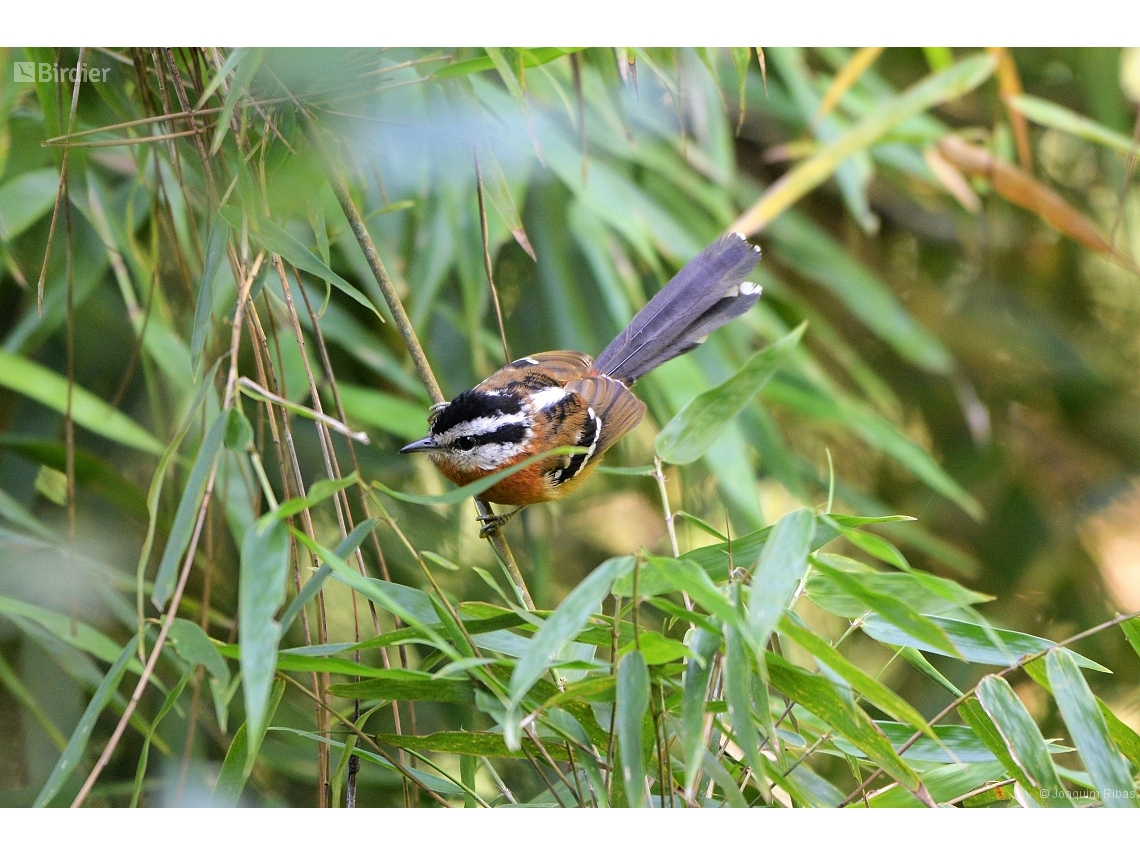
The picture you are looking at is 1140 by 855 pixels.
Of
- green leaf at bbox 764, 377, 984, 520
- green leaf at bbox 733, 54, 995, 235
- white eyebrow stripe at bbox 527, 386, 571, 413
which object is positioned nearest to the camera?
white eyebrow stripe at bbox 527, 386, 571, 413

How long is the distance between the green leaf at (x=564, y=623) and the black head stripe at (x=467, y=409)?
22.2 inches

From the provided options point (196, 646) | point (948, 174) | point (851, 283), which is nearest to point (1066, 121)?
point (948, 174)

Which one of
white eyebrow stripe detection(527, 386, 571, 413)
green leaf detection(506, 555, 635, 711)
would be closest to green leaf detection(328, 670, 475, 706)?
green leaf detection(506, 555, 635, 711)

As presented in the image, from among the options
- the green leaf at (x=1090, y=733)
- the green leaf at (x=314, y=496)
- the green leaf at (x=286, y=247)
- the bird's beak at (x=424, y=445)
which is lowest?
the green leaf at (x=1090, y=733)

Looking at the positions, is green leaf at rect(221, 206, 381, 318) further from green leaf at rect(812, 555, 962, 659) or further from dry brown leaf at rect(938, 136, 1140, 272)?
dry brown leaf at rect(938, 136, 1140, 272)

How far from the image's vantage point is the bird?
50.4 inches

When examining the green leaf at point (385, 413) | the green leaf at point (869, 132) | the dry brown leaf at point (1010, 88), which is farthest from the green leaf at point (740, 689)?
the dry brown leaf at point (1010, 88)

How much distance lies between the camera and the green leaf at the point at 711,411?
0.79m

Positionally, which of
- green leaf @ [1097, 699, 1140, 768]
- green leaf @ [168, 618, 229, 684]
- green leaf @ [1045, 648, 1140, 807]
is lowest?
green leaf @ [1097, 699, 1140, 768]

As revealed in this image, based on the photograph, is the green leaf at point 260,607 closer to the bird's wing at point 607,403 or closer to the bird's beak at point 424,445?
the bird's beak at point 424,445

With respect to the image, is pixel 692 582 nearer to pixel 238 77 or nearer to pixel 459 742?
pixel 459 742

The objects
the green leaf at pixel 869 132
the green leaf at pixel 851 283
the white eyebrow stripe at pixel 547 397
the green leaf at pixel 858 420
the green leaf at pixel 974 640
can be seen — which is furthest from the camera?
A: the green leaf at pixel 851 283

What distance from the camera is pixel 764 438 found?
1861 mm

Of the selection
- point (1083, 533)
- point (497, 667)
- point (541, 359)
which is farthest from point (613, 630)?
point (1083, 533)
